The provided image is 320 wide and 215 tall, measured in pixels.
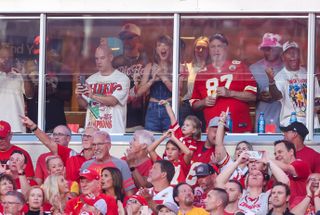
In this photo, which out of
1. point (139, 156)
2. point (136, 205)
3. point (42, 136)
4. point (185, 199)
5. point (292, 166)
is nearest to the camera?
point (185, 199)

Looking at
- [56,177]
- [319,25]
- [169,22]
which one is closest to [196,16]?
[169,22]

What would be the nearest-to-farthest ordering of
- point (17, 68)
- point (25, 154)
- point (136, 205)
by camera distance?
point (136, 205) < point (25, 154) < point (17, 68)

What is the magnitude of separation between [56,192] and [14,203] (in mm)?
553

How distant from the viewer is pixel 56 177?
16328 millimetres

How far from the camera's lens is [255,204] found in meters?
15.6

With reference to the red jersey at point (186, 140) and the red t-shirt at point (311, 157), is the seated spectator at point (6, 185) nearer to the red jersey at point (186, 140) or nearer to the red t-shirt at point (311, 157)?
the red jersey at point (186, 140)

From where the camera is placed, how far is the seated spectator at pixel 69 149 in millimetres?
16866

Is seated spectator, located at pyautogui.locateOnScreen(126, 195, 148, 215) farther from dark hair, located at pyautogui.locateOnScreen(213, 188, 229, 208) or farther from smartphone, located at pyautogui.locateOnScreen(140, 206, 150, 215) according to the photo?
dark hair, located at pyautogui.locateOnScreen(213, 188, 229, 208)

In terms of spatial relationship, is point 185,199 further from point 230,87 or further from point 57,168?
point 230,87

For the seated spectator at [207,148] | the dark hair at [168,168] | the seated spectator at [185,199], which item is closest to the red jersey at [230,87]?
the seated spectator at [207,148]

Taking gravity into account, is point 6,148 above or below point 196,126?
below

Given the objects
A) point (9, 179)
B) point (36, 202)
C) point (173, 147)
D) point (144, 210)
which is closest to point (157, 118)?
point (173, 147)

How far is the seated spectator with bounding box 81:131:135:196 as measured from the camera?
16438 millimetres

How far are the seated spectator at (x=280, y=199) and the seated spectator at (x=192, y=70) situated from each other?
2927 mm
